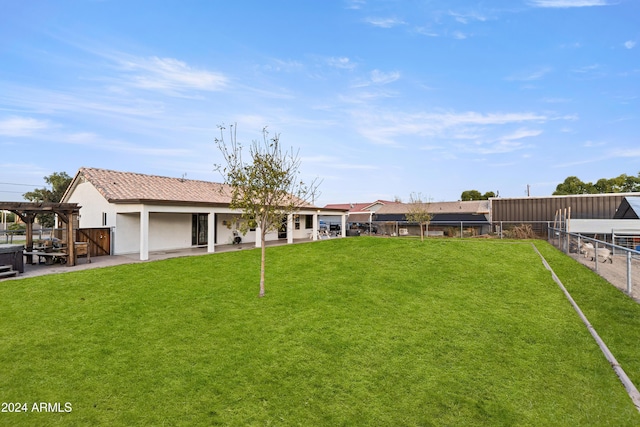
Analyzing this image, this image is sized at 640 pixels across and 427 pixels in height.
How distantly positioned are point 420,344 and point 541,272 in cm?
829

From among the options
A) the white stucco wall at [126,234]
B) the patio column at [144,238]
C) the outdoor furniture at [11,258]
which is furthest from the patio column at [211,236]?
the outdoor furniture at [11,258]

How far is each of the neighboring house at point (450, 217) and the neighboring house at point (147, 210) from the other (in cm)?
2040

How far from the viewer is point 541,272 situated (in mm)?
11617

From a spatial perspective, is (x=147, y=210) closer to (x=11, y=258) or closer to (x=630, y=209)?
(x=11, y=258)

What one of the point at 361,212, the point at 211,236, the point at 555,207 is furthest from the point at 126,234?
the point at 555,207

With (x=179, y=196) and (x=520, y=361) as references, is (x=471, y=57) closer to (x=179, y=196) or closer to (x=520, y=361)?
(x=520, y=361)

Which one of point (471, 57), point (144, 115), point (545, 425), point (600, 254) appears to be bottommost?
point (545, 425)

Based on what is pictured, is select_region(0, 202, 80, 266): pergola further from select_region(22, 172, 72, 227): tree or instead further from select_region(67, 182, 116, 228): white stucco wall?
select_region(22, 172, 72, 227): tree

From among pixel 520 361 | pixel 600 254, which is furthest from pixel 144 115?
pixel 600 254

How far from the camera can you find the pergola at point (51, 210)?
12914 millimetres

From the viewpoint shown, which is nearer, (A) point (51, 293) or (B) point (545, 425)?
(B) point (545, 425)

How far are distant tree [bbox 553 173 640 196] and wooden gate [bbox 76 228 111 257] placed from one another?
214 ft

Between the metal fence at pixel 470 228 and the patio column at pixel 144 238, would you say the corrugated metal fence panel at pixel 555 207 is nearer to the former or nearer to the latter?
the metal fence at pixel 470 228

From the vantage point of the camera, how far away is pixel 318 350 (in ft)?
19.7
